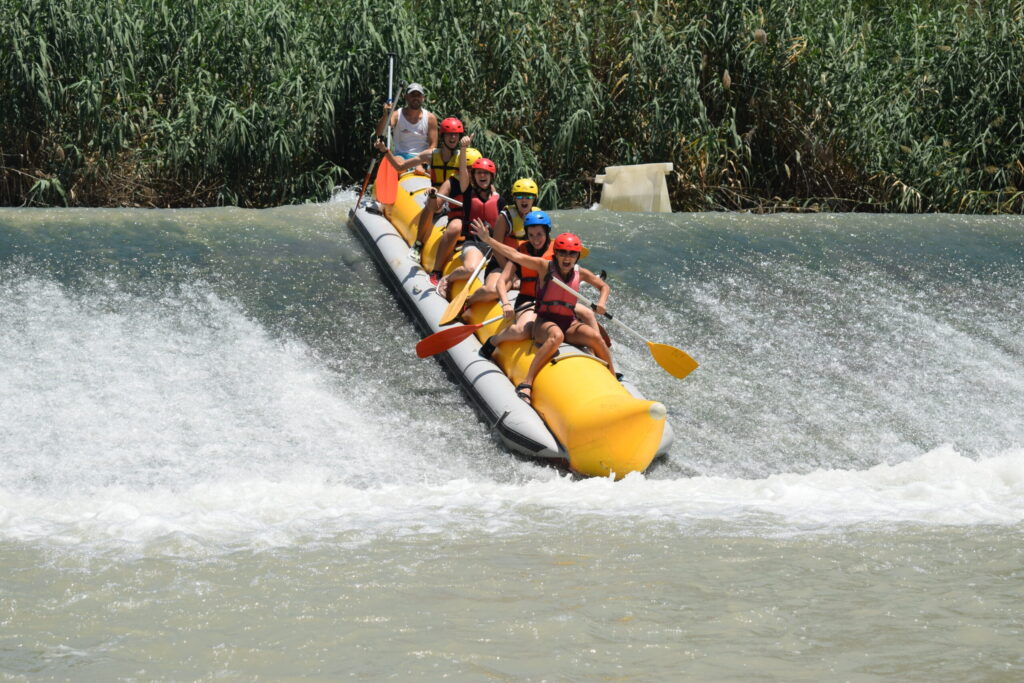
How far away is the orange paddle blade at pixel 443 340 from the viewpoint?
613 centimetres

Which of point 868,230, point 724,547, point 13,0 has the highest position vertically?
point 13,0

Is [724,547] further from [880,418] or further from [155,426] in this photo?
[155,426]

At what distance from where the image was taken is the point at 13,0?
346 inches

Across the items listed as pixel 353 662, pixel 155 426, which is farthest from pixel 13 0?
pixel 353 662

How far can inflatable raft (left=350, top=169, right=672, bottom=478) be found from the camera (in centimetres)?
527

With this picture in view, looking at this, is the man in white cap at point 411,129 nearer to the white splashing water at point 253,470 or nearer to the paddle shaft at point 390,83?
the paddle shaft at point 390,83

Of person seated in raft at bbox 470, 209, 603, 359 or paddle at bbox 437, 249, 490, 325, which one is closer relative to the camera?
person seated in raft at bbox 470, 209, 603, 359

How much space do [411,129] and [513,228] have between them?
6.66 ft

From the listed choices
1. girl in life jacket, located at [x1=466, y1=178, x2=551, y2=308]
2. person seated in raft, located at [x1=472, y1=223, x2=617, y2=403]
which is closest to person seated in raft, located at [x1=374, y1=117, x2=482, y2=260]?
girl in life jacket, located at [x1=466, y1=178, x2=551, y2=308]

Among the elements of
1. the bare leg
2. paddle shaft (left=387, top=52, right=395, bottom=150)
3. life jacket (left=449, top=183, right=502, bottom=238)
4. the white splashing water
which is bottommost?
the white splashing water

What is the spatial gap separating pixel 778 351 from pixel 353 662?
4.10 meters

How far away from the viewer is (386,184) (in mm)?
8109

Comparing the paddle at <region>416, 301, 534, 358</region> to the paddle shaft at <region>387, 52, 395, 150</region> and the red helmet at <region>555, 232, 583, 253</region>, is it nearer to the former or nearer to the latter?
the red helmet at <region>555, 232, 583, 253</region>

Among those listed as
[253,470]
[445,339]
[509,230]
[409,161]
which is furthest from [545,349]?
[409,161]
